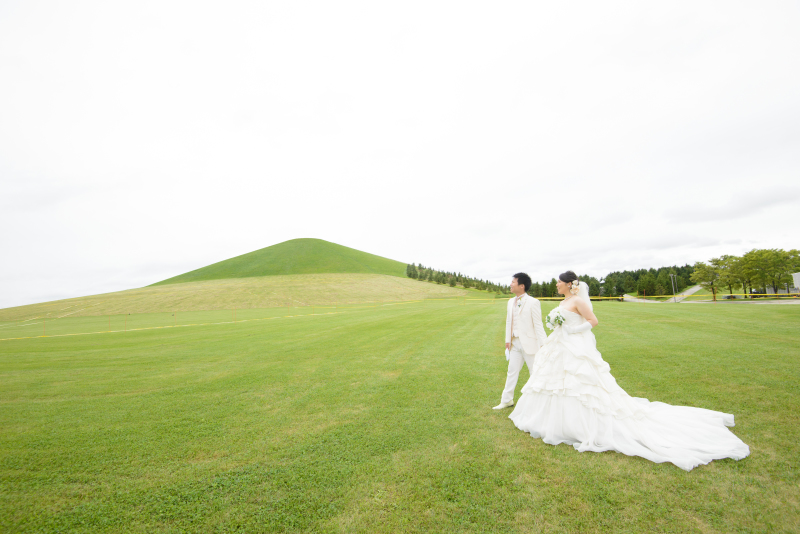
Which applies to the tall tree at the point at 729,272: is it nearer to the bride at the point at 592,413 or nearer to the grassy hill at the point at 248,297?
the grassy hill at the point at 248,297

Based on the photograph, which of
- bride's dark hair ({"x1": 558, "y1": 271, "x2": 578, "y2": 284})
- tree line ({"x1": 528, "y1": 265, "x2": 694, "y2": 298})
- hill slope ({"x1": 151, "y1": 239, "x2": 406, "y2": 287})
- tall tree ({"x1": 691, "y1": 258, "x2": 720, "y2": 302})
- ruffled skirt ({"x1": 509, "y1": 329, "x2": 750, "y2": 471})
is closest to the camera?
ruffled skirt ({"x1": 509, "y1": 329, "x2": 750, "y2": 471})

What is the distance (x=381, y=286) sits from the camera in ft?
308

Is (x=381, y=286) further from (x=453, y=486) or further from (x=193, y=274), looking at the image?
(x=453, y=486)

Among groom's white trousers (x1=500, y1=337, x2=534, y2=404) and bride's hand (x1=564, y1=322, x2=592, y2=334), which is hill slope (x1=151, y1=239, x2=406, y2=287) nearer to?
groom's white trousers (x1=500, y1=337, x2=534, y2=404)

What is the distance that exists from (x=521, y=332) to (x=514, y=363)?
74 cm

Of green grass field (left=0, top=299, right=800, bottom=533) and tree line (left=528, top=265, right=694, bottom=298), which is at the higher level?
tree line (left=528, top=265, right=694, bottom=298)

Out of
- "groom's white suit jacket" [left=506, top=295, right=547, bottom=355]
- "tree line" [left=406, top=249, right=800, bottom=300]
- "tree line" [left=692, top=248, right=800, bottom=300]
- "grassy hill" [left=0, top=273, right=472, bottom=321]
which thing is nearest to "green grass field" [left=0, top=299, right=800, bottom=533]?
"groom's white suit jacket" [left=506, top=295, right=547, bottom=355]

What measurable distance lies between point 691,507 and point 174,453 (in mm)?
7374

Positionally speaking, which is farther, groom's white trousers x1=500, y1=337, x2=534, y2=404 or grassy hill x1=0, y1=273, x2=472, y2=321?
grassy hill x1=0, y1=273, x2=472, y2=321

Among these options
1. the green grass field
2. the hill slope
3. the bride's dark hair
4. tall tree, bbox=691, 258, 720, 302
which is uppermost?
the hill slope

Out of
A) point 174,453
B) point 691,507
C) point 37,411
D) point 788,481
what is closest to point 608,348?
point 788,481

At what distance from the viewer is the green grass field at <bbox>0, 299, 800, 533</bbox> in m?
3.86

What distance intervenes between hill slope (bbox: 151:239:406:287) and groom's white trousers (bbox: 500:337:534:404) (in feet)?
374

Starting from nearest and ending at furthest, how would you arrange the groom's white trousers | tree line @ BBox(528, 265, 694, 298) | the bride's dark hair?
the bride's dark hair
the groom's white trousers
tree line @ BBox(528, 265, 694, 298)
